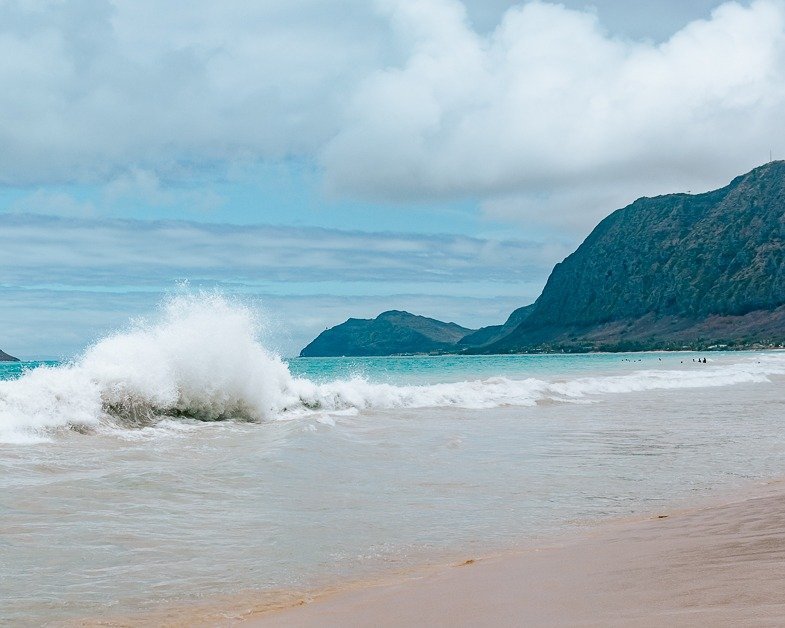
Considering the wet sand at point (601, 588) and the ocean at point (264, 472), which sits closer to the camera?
the wet sand at point (601, 588)

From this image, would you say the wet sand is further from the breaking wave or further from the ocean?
the breaking wave

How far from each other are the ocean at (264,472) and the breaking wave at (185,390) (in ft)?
0.18

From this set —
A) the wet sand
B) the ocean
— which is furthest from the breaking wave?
the wet sand

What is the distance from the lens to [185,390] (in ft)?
63.4

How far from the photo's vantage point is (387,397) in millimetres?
24859

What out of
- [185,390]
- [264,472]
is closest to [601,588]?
[264,472]

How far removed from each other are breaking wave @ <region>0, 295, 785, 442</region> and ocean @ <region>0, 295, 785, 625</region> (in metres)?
0.05

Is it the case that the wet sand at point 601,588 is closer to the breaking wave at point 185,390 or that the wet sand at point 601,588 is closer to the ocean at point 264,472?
the ocean at point 264,472

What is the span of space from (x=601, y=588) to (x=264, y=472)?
6.93 metres

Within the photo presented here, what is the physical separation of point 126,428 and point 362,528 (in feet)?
33.7

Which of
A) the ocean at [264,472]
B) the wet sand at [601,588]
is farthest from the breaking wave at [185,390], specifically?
the wet sand at [601,588]

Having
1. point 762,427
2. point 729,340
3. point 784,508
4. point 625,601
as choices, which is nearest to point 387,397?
point 762,427

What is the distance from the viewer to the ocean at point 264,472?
6340 mm

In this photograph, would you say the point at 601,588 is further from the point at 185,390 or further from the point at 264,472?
the point at 185,390
